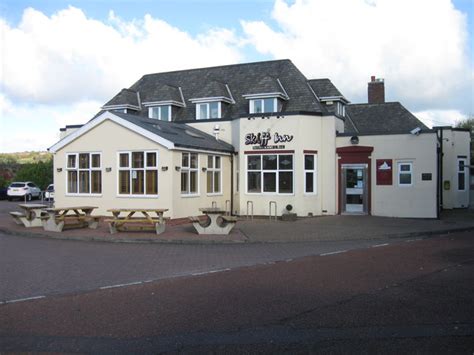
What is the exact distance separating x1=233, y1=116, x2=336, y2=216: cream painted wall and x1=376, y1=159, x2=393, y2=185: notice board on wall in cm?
201

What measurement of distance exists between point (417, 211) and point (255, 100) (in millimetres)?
9319

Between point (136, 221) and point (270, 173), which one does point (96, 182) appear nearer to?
point (136, 221)

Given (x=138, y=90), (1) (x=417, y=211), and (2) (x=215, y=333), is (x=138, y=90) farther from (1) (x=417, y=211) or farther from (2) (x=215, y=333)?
(2) (x=215, y=333)

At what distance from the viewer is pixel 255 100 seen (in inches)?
944

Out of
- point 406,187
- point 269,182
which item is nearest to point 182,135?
point 269,182

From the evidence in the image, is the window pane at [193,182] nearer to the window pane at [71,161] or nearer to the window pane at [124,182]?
the window pane at [124,182]

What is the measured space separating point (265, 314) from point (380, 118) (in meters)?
28.0

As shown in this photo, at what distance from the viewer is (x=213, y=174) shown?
2205 centimetres

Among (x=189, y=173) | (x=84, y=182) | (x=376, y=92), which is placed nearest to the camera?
(x=189, y=173)

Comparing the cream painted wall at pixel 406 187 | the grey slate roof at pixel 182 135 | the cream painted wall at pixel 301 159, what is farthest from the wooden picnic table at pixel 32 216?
the cream painted wall at pixel 406 187

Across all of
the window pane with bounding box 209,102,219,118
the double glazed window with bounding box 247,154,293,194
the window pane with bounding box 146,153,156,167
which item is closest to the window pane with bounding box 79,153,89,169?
the window pane with bounding box 146,153,156,167

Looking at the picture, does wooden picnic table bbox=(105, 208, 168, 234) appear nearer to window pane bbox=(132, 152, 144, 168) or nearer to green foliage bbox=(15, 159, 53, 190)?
window pane bbox=(132, 152, 144, 168)

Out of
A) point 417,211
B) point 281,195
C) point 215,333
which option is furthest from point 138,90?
point 215,333

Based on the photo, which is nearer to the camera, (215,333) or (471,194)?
(215,333)
